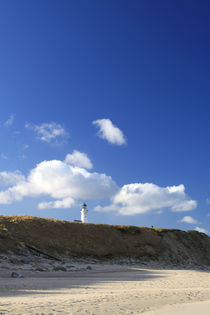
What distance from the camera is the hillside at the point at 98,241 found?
112ft

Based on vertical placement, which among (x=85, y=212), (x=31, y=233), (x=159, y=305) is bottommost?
(x=159, y=305)

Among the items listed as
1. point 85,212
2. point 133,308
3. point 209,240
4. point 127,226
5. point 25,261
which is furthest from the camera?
point 85,212

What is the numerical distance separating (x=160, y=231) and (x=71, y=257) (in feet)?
60.6

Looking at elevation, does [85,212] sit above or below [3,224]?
above

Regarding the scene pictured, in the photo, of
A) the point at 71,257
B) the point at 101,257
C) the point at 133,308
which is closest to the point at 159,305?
the point at 133,308

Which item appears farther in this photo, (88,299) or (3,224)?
(3,224)

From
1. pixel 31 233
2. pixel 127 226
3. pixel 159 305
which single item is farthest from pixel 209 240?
pixel 159 305

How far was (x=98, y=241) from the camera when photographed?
40000 millimetres

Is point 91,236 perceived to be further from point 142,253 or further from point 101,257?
point 142,253

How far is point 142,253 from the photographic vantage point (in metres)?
40.2

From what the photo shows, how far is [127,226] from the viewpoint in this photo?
4600 centimetres

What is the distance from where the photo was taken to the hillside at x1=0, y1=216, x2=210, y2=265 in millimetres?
34125

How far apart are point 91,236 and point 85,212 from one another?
51.8ft

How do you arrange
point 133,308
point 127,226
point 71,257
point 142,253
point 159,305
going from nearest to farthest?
point 133,308 < point 159,305 < point 71,257 < point 142,253 < point 127,226
